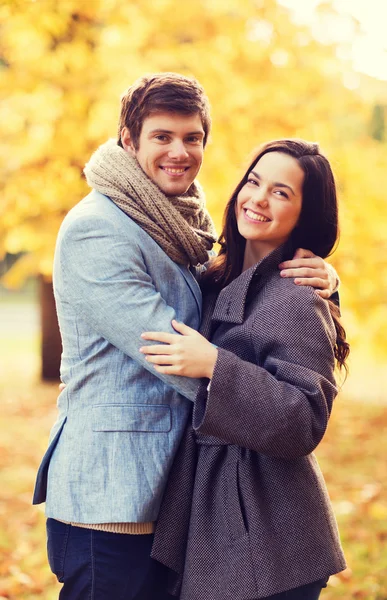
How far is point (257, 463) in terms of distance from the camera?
7.23ft

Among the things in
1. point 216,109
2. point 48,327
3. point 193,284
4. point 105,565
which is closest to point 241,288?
point 193,284

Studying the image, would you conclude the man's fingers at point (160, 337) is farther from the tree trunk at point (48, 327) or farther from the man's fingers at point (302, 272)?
the tree trunk at point (48, 327)

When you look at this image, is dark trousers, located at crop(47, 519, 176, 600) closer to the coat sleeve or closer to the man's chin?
the coat sleeve

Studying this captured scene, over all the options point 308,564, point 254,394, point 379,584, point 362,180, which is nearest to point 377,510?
point 379,584

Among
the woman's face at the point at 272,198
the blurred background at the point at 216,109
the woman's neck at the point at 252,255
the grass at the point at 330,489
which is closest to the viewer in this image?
the woman's face at the point at 272,198

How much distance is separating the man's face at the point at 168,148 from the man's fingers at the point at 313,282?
47 cm

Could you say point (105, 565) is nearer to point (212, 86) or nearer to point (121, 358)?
point (121, 358)

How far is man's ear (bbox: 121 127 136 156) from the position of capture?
2.37 m

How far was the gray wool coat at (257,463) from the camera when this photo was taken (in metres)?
2.04

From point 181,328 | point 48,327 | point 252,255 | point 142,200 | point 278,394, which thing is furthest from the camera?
point 48,327

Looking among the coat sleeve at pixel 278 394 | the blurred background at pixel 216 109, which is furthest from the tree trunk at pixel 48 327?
the coat sleeve at pixel 278 394

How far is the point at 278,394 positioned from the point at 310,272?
465 mm

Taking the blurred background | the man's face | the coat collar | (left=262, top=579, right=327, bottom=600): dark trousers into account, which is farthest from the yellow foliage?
(left=262, top=579, right=327, bottom=600): dark trousers

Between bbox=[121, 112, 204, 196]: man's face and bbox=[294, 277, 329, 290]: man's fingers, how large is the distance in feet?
1.54
